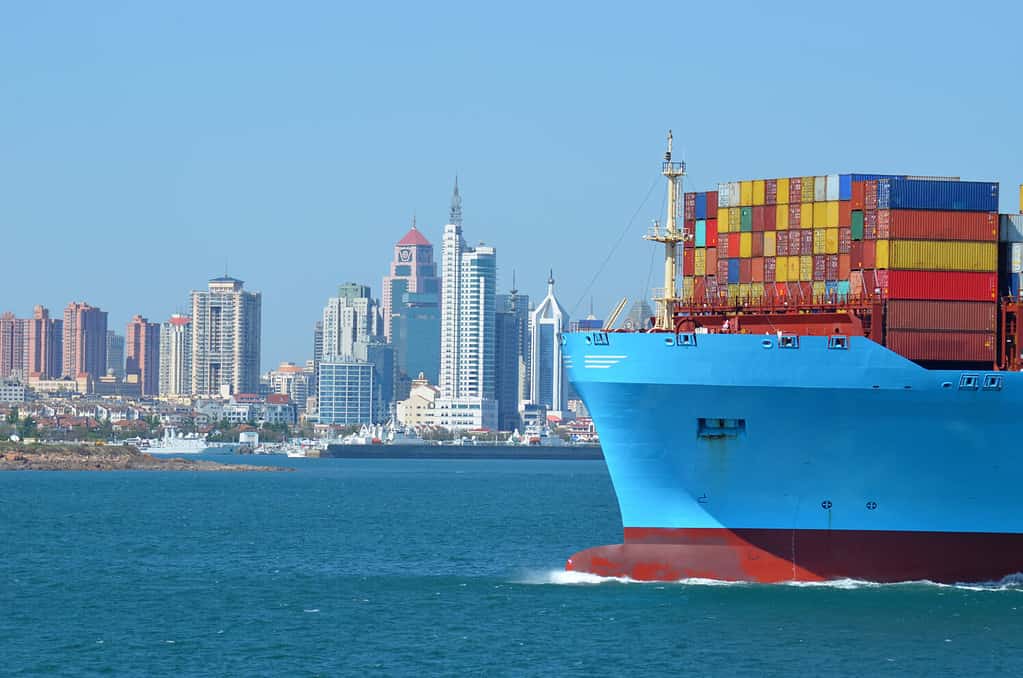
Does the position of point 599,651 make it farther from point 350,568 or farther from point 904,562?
point 350,568

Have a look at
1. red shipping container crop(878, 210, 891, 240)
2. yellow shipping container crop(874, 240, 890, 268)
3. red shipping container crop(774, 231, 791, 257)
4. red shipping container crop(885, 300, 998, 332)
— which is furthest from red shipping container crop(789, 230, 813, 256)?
red shipping container crop(885, 300, 998, 332)

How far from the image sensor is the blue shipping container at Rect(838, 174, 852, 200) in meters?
45.0

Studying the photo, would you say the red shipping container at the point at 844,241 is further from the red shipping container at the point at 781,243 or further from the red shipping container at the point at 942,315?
the red shipping container at the point at 942,315

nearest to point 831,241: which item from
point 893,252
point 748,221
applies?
point 893,252

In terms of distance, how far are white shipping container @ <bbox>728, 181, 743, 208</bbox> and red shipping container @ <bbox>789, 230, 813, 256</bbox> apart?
2.03 meters

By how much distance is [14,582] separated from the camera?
1946 inches

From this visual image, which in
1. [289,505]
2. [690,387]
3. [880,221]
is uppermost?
[880,221]

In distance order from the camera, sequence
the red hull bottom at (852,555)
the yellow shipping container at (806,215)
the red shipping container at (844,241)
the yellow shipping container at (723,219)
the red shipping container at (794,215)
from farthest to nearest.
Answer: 1. the yellow shipping container at (723,219)
2. the red shipping container at (794,215)
3. the yellow shipping container at (806,215)
4. the red shipping container at (844,241)
5. the red hull bottom at (852,555)

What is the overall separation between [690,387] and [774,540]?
4.25 meters

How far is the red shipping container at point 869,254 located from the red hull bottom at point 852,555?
6612 mm

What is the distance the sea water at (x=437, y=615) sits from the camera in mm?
35406

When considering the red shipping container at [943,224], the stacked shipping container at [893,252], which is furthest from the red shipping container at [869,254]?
the red shipping container at [943,224]

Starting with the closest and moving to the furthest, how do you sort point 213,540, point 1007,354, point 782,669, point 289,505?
point 782,669
point 1007,354
point 213,540
point 289,505

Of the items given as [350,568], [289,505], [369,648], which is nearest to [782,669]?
[369,648]
